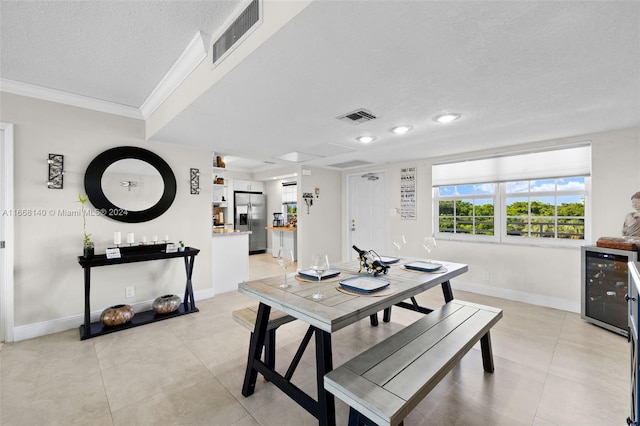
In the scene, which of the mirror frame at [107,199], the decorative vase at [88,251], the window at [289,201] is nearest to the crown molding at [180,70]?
the mirror frame at [107,199]

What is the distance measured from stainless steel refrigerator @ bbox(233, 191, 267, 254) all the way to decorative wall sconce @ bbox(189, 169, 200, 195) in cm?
343

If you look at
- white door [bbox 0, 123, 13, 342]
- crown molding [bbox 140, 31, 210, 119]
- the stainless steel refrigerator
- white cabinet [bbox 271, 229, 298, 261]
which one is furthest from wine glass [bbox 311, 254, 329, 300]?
the stainless steel refrigerator

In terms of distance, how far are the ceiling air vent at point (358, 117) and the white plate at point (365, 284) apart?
1.47 m

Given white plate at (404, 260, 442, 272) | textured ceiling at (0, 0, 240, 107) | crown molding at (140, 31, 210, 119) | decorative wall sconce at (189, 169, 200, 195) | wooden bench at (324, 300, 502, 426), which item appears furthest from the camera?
decorative wall sconce at (189, 169, 200, 195)

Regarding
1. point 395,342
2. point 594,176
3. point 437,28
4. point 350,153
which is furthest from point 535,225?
point 437,28

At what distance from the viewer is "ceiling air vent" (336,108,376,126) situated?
99.8 inches

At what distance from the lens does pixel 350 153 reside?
14.3ft

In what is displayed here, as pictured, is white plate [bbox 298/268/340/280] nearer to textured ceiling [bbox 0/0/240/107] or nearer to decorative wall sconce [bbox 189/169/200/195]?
textured ceiling [bbox 0/0/240/107]

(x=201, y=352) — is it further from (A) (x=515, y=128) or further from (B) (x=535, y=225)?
(B) (x=535, y=225)

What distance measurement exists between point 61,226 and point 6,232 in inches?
15.0

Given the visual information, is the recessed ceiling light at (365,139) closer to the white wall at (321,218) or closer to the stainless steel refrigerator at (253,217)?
the white wall at (321,218)

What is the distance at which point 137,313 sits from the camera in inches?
131

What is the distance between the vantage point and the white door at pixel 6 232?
2600mm

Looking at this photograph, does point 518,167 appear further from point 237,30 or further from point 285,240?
point 285,240
